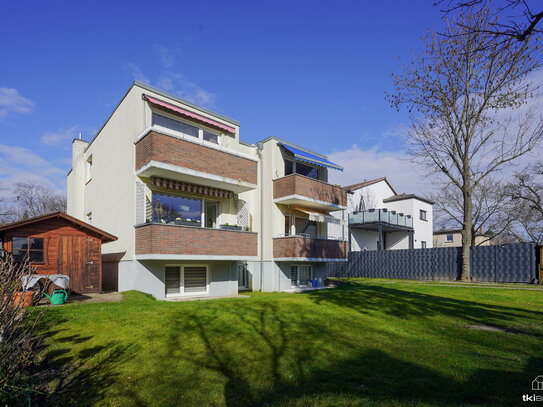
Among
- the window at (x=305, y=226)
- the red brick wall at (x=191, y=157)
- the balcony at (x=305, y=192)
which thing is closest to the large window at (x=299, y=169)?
the balcony at (x=305, y=192)

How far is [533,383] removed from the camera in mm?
5336

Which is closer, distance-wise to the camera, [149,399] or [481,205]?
[149,399]

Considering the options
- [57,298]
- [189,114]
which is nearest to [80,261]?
[57,298]

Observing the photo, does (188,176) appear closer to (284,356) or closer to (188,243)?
(188,243)

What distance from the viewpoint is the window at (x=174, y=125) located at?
15698 mm

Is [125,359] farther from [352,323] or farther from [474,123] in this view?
[474,123]

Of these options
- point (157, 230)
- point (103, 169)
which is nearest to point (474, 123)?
point (157, 230)

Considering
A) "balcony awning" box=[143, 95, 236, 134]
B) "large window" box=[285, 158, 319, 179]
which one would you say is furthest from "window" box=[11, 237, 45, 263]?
"large window" box=[285, 158, 319, 179]

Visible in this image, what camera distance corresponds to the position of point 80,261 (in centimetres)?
1361

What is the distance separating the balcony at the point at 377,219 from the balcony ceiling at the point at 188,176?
19492 mm

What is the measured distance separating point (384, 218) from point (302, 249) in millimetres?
16983

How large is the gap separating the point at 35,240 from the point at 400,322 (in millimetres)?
12986

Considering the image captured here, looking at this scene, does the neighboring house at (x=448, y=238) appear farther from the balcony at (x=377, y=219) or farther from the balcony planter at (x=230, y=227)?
the balcony planter at (x=230, y=227)

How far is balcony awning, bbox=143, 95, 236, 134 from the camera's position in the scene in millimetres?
14867
